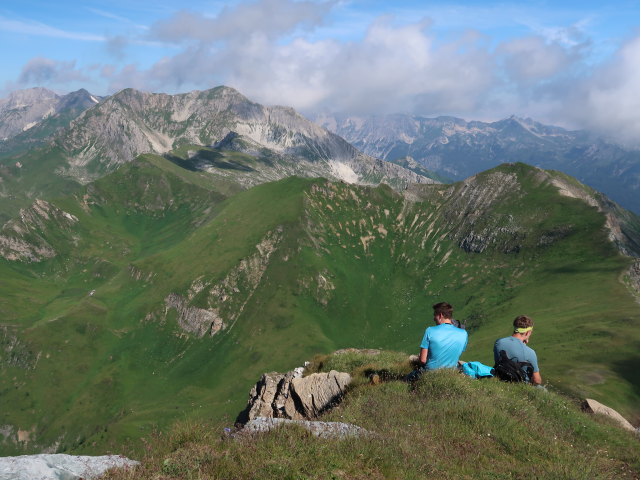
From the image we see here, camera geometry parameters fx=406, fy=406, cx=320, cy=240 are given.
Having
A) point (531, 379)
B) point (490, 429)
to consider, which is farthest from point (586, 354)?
point (490, 429)

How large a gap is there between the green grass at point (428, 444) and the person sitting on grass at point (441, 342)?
2.38 feet

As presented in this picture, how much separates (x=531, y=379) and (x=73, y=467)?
18633 millimetres

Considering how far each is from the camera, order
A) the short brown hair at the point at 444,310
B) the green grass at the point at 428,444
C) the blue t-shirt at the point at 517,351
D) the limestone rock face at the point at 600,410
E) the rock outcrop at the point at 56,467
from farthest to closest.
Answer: the limestone rock face at the point at 600,410
the blue t-shirt at the point at 517,351
the short brown hair at the point at 444,310
the green grass at the point at 428,444
the rock outcrop at the point at 56,467

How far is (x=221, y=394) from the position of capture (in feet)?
609

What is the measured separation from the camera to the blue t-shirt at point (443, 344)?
17688mm

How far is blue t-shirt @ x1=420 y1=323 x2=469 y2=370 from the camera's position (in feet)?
58.0

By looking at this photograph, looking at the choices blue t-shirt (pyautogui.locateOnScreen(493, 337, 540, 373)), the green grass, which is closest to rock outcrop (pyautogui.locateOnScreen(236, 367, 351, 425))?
the green grass

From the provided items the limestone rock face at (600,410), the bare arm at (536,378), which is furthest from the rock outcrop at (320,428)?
the limestone rock face at (600,410)

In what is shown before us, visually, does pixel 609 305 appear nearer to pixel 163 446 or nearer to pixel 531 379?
pixel 531 379

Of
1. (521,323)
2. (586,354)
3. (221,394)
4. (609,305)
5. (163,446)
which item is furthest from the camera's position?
(221,394)

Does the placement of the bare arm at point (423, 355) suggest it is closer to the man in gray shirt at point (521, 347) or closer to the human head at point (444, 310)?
the human head at point (444, 310)

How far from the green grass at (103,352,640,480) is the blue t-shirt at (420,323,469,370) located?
74 cm

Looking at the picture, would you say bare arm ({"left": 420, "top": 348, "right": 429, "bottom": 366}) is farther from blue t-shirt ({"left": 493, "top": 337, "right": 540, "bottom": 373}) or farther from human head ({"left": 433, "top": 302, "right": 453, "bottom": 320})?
blue t-shirt ({"left": 493, "top": 337, "right": 540, "bottom": 373})

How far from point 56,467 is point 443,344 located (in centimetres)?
1430
